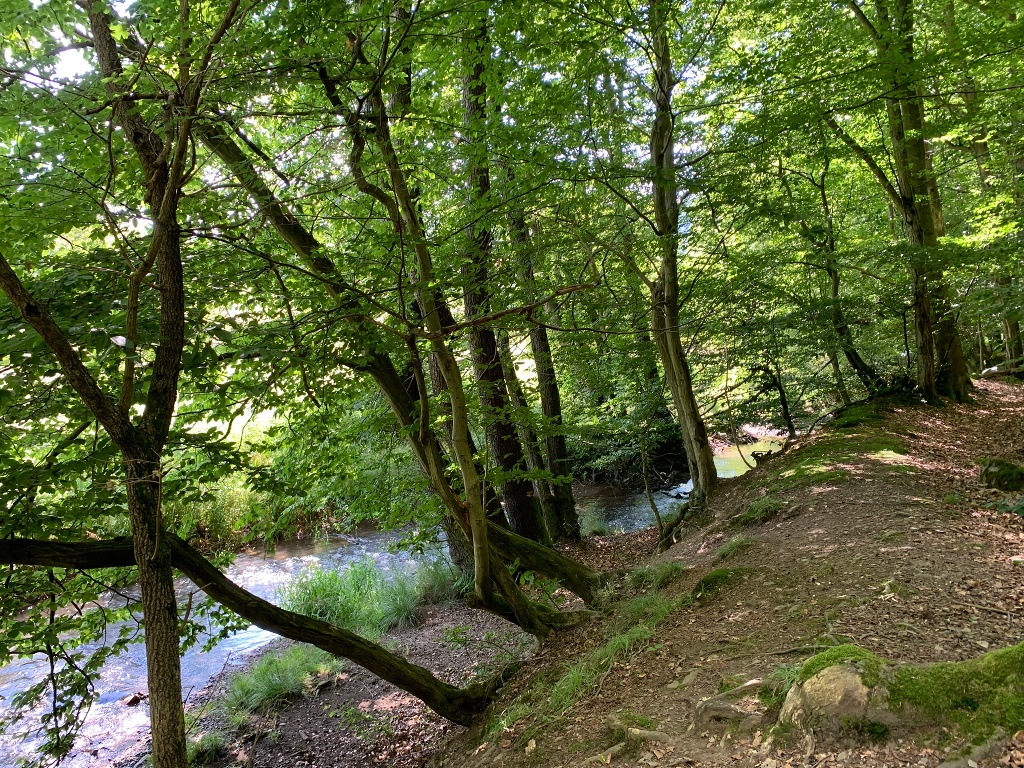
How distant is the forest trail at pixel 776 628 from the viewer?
9.87ft

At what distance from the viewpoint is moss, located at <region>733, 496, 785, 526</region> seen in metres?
6.56

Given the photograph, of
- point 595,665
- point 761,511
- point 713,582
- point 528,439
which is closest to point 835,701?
point 595,665

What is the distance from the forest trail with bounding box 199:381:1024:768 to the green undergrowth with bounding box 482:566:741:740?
1.2 inches

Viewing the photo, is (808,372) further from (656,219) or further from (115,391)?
(115,391)

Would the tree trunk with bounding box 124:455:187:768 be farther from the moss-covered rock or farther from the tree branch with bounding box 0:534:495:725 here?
the moss-covered rock

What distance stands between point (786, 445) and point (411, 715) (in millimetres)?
7074

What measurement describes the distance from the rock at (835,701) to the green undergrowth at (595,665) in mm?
1770

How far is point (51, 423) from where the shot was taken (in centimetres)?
411

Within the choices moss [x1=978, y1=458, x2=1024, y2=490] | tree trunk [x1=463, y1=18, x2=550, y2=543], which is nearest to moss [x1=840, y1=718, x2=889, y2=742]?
tree trunk [x1=463, y1=18, x2=550, y2=543]

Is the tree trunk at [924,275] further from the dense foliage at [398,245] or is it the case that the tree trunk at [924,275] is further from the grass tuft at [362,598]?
the grass tuft at [362,598]

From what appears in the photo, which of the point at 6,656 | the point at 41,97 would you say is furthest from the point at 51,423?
the point at 41,97

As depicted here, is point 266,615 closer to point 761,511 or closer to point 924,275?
point 761,511

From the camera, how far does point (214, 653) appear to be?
8641 millimetres

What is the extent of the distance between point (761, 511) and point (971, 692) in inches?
172
